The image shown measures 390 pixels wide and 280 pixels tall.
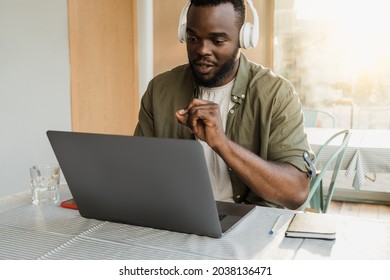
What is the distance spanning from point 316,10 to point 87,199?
2.82m

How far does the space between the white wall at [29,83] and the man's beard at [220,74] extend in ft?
4.75

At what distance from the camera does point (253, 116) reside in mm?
1366

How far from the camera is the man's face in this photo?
1.33 metres

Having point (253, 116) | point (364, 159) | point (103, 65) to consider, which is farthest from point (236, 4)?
point (103, 65)

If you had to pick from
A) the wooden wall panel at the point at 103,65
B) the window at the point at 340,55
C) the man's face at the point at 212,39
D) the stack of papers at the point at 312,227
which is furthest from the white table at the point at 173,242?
the window at the point at 340,55

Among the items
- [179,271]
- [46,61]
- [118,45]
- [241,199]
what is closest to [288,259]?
[179,271]

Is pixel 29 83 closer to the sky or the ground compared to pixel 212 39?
closer to the ground

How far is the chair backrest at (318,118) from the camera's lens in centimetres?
319

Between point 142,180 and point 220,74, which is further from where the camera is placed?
point 220,74

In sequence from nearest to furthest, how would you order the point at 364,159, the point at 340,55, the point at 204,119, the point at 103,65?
the point at 204,119, the point at 364,159, the point at 103,65, the point at 340,55

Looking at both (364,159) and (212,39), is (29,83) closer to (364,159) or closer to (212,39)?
(212,39)

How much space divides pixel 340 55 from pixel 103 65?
1.68m

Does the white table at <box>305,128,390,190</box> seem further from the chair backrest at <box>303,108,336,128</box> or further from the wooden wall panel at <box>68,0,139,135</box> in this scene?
the wooden wall panel at <box>68,0,139,135</box>

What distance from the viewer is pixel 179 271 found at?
28.2 inches
